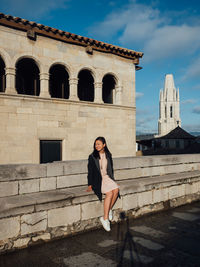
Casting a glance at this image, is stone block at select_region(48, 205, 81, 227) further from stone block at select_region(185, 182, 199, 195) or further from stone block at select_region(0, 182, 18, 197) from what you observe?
stone block at select_region(185, 182, 199, 195)

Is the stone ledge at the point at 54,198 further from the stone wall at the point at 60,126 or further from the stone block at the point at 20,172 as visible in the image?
the stone wall at the point at 60,126

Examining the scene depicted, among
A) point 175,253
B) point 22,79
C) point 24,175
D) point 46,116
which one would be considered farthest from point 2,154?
point 175,253

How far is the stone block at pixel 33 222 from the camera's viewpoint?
393 cm

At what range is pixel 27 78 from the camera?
12469mm

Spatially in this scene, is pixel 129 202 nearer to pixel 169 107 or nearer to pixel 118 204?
pixel 118 204

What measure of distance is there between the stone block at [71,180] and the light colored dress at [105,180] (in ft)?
2.30

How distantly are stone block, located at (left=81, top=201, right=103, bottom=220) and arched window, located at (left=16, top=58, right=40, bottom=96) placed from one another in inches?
353

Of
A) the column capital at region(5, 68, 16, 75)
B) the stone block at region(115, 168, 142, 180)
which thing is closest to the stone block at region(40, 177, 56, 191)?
the stone block at region(115, 168, 142, 180)

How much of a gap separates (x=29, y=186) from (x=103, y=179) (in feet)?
5.00

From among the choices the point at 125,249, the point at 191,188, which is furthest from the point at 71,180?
the point at 191,188

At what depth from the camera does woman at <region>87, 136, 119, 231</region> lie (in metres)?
4.64

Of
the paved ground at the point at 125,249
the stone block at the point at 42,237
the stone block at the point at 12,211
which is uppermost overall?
the stone block at the point at 12,211

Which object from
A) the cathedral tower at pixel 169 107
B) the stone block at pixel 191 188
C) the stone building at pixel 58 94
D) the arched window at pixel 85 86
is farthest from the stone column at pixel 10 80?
the cathedral tower at pixel 169 107

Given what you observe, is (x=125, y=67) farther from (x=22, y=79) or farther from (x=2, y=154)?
(x=2, y=154)
